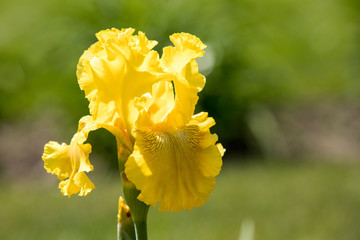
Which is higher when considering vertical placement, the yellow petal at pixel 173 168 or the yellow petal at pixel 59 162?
the yellow petal at pixel 59 162

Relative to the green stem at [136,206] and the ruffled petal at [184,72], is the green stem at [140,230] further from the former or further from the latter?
the ruffled petal at [184,72]

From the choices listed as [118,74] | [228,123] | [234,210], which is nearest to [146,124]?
[118,74]

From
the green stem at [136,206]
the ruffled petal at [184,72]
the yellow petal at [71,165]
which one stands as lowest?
the green stem at [136,206]

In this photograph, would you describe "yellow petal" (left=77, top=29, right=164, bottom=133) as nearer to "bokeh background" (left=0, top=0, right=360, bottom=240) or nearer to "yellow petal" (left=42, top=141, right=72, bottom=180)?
"yellow petal" (left=42, top=141, right=72, bottom=180)

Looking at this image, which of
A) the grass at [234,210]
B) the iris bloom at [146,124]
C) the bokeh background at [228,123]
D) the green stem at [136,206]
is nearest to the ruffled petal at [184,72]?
the iris bloom at [146,124]

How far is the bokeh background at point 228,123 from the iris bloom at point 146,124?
160cm

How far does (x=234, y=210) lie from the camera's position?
2.97 meters

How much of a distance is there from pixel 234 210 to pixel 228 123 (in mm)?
1473

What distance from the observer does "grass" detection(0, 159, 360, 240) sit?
258 centimetres

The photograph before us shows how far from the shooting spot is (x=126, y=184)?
0.96m

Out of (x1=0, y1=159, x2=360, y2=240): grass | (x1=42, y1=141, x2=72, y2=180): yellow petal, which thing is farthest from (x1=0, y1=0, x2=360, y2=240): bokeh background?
(x1=42, y1=141, x2=72, y2=180): yellow petal

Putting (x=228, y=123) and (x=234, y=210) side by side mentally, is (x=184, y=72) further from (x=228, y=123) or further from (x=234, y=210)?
(x=228, y=123)

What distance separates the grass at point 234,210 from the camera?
8.48 feet

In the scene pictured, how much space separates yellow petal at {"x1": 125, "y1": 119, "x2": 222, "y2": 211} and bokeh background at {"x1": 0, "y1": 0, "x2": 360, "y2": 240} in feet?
5.34
